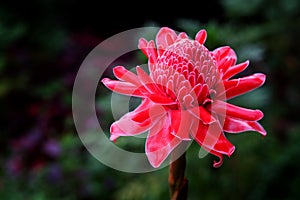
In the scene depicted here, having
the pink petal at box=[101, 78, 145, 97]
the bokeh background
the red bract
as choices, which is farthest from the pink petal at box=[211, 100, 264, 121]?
the bokeh background

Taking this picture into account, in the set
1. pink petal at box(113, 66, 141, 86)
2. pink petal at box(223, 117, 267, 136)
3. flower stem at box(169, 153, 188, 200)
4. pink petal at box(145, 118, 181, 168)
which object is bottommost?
flower stem at box(169, 153, 188, 200)

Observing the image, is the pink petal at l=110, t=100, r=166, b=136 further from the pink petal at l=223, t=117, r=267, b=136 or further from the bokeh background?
the bokeh background

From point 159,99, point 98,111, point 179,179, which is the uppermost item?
point 159,99

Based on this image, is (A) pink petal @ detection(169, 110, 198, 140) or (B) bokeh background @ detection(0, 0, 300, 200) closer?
(A) pink petal @ detection(169, 110, 198, 140)

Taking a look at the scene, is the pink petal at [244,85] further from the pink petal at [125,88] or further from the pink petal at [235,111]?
the pink petal at [125,88]

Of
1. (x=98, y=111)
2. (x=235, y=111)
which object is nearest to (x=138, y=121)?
(x=235, y=111)

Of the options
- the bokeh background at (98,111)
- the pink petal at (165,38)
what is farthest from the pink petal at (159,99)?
the bokeh background at (98,111)

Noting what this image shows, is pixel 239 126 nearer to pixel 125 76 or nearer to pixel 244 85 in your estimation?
pixel 244 85
